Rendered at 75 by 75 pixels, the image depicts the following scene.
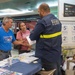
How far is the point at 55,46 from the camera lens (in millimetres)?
2773

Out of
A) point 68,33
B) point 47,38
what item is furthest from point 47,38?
point 68,33

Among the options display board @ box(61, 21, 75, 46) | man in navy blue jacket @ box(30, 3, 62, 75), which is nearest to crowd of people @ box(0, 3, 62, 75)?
man in navy blue jacket @ box(30, 3, 62, 75)

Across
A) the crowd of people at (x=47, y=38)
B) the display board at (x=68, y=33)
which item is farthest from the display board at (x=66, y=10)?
the crowd of people at (x=47, y=38)

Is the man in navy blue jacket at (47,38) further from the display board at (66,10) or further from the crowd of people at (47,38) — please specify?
the display board at (66,10)

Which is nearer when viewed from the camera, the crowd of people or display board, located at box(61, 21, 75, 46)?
the crowd of people

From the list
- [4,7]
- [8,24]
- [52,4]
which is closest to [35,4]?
[52,4]

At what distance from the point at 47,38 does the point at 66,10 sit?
1567 mm

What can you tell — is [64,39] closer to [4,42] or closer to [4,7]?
[4,42]

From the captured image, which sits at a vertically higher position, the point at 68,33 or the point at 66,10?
the point at 66,10

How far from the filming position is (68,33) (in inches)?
161

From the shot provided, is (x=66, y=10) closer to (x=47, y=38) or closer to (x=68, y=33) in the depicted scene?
(x=68, y=33)

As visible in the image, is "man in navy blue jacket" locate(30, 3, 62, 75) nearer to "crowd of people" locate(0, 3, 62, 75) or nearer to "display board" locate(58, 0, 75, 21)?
"crowd of people" locate(0, 3, 62, 75)

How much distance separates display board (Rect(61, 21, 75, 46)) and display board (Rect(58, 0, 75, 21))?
0.44 feet

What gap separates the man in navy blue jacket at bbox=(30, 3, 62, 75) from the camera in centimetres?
269
